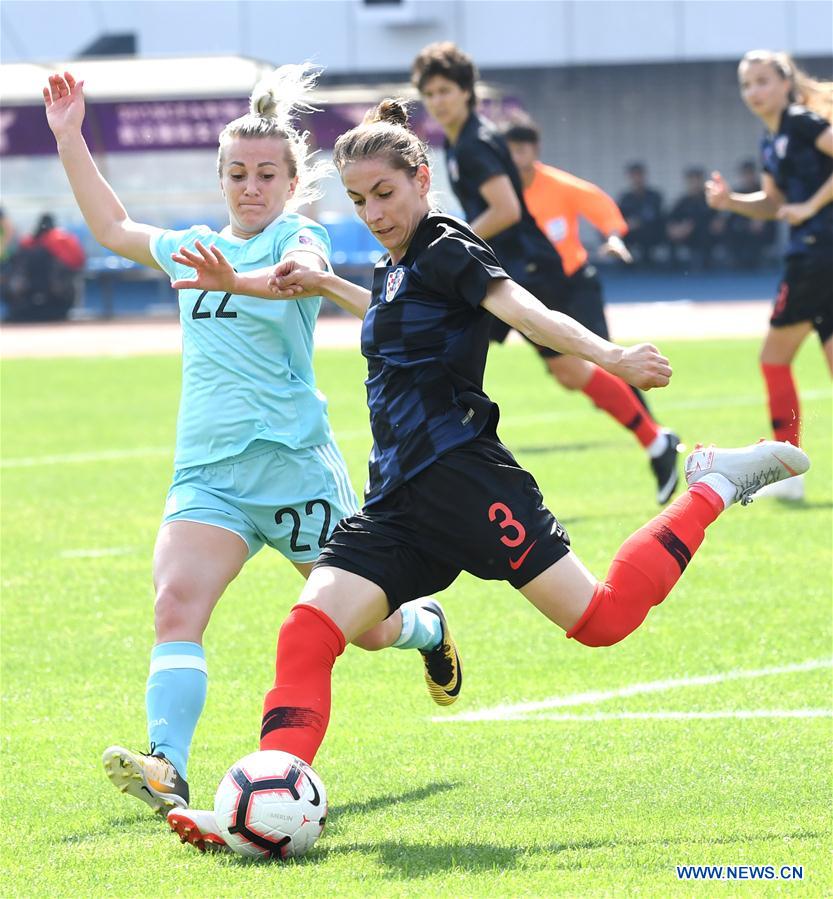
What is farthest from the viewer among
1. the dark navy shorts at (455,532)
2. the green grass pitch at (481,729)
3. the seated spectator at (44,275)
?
the seated spectator at (44,275)

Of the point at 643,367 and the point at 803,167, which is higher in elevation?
the point at 643,367

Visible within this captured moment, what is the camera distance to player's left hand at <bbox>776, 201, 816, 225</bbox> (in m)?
9.38

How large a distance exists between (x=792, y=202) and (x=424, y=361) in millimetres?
5828

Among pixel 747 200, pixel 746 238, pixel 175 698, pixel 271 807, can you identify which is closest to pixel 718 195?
pixel 747 200

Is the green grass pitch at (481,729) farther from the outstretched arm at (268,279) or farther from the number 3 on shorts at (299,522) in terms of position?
the outstretched arm at (268,279)

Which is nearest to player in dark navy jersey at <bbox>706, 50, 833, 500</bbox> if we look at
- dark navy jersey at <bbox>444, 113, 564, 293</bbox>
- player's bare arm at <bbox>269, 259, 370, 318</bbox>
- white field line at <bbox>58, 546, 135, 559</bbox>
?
dark navy jersey at <bbox>444, 113, 564, 293</bbox>

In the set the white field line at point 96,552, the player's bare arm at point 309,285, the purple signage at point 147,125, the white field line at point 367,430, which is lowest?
the purple signage at point 147,125

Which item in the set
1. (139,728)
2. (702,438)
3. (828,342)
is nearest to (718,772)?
(139,728)

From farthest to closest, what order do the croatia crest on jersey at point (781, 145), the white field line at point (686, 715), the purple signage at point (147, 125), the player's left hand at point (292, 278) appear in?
the purple signage at point (147, 125) < the croatia crest on jersey at point (781, 145) < the white field line at point (686, 715) < the player's left hand at point (292, 278)

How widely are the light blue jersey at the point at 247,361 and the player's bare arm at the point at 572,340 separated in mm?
847

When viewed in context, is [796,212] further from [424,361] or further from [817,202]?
[424,361]

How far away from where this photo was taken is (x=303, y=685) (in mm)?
4309

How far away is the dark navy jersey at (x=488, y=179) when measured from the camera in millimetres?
9766

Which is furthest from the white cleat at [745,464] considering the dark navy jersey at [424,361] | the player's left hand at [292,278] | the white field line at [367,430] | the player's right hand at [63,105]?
the white field line at [367,430]
